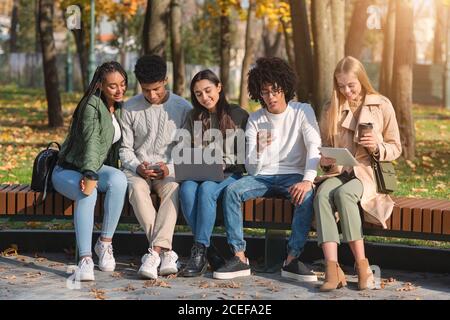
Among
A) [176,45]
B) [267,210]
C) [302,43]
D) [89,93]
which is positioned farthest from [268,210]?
[176,45]

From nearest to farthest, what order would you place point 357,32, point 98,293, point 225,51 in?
point 98,293
point 357,32
point 225,51

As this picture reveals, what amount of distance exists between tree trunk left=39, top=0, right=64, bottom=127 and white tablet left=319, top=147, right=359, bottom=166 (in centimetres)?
1483

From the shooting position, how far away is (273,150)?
705 centimetres

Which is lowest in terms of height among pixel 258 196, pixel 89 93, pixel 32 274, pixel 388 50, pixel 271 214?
pixel 32 274

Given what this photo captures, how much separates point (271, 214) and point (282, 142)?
49 cm

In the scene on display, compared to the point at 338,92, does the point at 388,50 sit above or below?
above

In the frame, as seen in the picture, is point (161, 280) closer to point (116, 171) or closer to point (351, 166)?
point (116, 171)

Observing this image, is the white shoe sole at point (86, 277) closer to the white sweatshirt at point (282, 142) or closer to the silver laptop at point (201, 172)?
the silver laptop at point (201, 172)

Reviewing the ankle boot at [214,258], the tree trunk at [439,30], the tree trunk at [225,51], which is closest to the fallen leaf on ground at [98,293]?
the ankle boot at [214,258]

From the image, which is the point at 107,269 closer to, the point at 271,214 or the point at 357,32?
the point at 271,214

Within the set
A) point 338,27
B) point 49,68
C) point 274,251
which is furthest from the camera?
point 49,68

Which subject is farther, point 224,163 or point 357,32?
point 357,32

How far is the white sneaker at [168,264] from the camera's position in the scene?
684cm

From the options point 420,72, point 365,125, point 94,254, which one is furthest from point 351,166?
point 420,72
